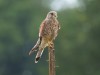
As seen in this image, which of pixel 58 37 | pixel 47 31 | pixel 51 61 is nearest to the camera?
pixel 51 61

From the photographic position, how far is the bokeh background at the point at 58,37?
129 feet

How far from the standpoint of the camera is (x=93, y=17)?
136ft

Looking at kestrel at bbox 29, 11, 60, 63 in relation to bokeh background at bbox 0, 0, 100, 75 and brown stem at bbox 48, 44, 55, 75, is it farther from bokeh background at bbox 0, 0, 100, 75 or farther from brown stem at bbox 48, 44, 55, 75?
bokeh background at bbox 0, 0, 100, 75

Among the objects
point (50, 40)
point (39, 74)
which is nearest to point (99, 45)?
point (39, 74)

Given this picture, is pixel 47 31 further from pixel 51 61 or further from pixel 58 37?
pixel 58 37

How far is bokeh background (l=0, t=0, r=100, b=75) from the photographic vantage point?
39.3 m

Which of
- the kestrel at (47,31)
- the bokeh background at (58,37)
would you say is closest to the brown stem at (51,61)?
the kestrel at (47,31)

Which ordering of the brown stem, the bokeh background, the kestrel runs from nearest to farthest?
the brown stem
the kestrel
the bokeh background

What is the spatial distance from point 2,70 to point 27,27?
7370 mm

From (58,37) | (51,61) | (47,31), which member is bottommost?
(51,61)

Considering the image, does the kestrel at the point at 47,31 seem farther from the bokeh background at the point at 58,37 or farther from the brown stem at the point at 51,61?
the bokeh background at the point at 58,37

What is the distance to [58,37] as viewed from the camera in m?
42.9

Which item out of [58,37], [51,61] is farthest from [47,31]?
[58,37]

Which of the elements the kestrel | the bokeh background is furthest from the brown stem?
the bokeh background
